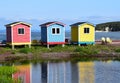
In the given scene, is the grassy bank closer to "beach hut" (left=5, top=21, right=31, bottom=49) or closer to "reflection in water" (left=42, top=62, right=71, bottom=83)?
"beach hut" (left=5, top=21, right=31, bottom=49)

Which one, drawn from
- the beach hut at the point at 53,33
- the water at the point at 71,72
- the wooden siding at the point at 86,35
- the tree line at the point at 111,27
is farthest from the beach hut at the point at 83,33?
the tree line at the point at 111,27

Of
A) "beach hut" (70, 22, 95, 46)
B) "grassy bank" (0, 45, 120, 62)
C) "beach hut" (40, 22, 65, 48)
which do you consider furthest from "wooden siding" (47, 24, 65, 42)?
"beach hut" (70, 22, 95, 46)

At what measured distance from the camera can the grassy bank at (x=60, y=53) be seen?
128 feet

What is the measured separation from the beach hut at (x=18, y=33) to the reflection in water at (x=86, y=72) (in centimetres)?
964

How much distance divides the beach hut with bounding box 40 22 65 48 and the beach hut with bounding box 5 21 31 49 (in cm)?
197

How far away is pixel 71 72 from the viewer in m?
30.0

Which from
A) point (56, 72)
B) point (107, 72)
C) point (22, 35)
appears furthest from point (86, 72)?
point (22, 35)

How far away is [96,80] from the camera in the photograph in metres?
25.9

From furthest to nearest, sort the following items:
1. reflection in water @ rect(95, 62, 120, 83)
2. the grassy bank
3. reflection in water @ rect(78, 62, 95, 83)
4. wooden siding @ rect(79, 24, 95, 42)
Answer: wooden siding @ rect(79, 24, 95, 42) < the grassy bank < reflection in water @ rect(78, 62, 95, 83) < reflection in water @ rect(95, 62, 120, 83)

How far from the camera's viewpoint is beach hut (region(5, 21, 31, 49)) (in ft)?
143

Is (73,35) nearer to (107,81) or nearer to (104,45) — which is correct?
(104,45)

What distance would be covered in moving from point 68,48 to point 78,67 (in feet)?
32.5

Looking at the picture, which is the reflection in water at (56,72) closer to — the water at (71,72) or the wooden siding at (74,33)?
the water at (71,72)

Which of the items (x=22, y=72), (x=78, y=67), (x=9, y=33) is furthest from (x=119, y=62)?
(x=9, y=33)
